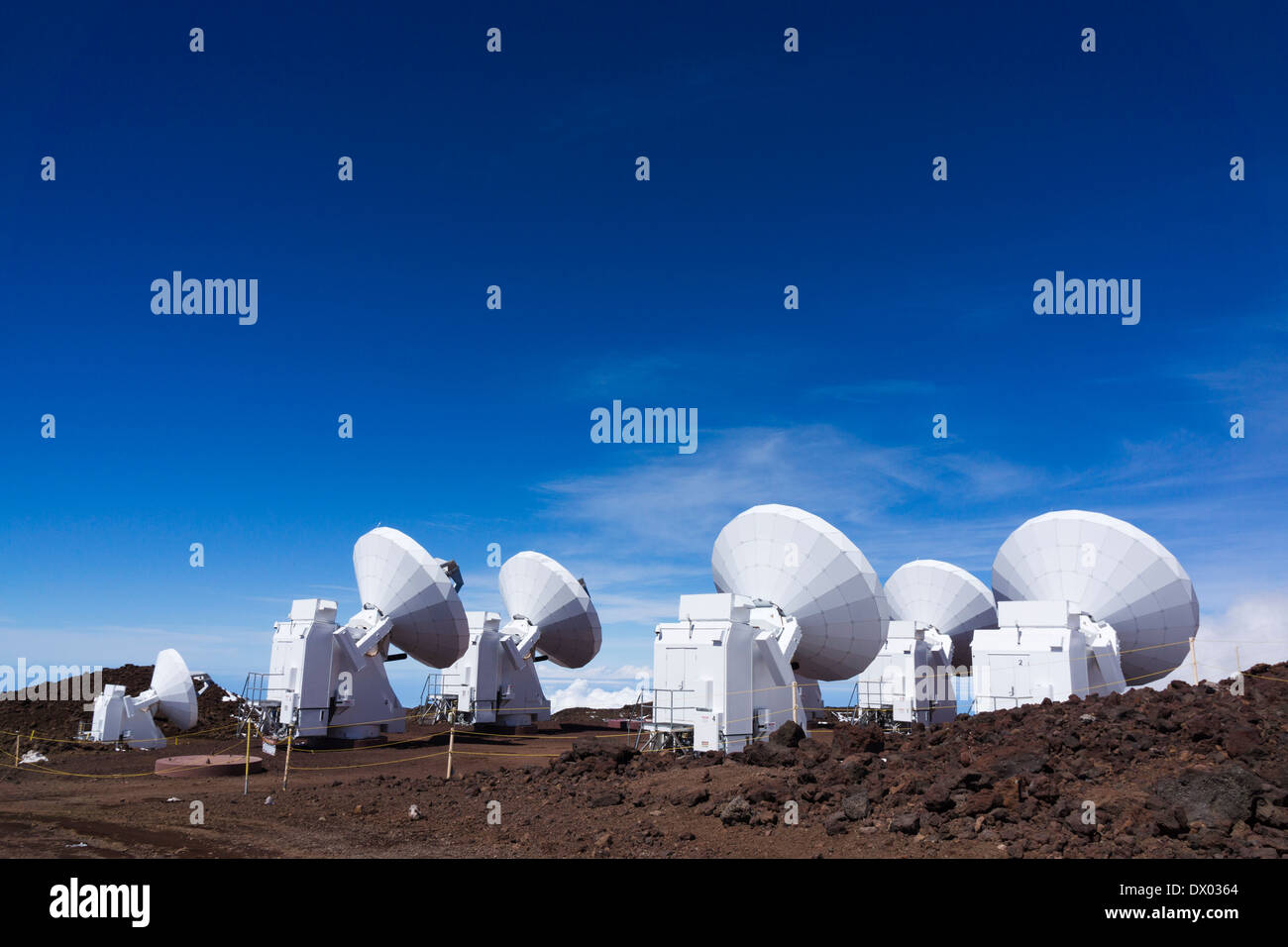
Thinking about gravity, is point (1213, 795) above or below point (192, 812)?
above

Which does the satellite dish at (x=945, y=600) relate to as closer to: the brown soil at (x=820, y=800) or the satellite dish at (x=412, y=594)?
the brown soil at (x=820, y=800)

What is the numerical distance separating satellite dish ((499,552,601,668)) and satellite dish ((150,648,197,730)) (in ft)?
49.0

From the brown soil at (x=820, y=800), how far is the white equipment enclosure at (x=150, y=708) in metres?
10.1

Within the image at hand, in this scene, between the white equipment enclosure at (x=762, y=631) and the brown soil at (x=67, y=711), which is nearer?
the white equipment enclosure at (x=762, y=631)

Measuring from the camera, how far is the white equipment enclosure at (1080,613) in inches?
1049

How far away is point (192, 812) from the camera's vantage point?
55.1ft

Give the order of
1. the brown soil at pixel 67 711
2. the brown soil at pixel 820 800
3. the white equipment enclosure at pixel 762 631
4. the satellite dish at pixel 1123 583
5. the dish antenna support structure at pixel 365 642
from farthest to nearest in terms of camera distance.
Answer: the brown soil at pixel 67 711
the dish antenna support structure at pixel 365 642
the satellite dish at pixel 1123 583
the white equipment enclosure at pixel 762 631
the brown soil at pixel 820 800

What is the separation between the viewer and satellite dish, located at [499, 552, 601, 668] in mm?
42625

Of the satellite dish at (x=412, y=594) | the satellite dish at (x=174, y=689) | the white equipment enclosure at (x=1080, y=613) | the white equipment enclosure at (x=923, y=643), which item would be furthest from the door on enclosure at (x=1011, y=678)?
the satellite dish at (x=174, y=689)

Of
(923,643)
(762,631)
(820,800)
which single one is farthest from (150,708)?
(923,643)
